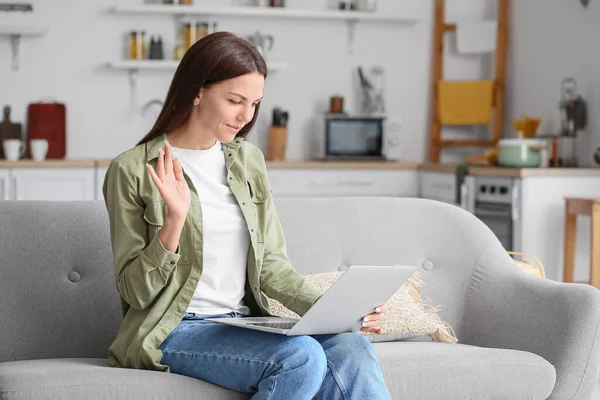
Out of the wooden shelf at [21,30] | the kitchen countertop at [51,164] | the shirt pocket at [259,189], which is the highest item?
the wooden shelf at [21,30]

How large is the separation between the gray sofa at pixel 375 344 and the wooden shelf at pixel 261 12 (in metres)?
3.10

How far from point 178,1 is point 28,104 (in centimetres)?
107

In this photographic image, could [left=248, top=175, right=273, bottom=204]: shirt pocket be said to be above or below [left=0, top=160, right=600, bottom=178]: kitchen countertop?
above

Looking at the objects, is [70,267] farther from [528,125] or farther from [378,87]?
[378,87]

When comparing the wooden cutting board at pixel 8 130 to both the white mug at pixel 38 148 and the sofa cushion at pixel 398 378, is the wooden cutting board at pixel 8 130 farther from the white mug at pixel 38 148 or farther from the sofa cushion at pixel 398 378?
the sofa cushion at pixel 398 378

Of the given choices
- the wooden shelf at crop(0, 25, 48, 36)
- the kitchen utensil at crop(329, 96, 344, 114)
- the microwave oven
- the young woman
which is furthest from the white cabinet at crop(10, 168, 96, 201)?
the young woman

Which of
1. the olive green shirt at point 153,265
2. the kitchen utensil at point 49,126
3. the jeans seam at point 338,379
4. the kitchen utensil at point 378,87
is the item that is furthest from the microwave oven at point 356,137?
the jeans seam at point 338,379

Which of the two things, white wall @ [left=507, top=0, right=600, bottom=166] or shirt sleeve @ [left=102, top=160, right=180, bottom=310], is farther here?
white wall @ [left=507, top=0, right=600, bottom=166]

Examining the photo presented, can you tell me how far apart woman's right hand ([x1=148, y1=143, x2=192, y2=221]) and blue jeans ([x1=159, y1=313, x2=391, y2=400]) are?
0.86ft

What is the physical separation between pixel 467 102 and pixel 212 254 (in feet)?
13.3

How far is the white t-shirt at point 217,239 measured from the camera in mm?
1975

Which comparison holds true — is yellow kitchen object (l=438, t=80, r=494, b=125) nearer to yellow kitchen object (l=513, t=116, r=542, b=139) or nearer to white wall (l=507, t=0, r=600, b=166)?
white wall (l=507, t=0, r=600, b=166)

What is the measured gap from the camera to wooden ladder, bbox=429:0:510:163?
5775mm

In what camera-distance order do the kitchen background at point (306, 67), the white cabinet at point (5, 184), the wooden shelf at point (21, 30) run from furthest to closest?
1. the kitchen background at point (306, 67)
2. the wooden shelf at point (21, 30)
3. the white cabinet at point (5, 184)
